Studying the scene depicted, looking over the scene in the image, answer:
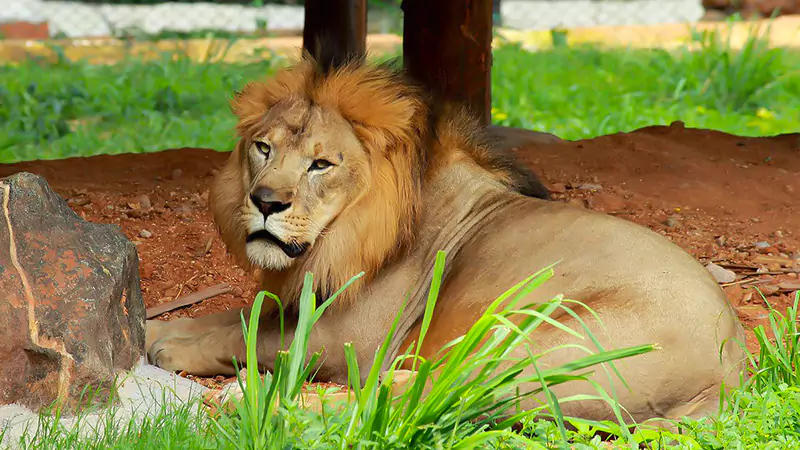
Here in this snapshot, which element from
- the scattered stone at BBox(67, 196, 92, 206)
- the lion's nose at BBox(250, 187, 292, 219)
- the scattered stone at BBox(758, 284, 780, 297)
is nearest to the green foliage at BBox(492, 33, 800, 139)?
the scattered stone at BBox(758, 284, 780, 297)

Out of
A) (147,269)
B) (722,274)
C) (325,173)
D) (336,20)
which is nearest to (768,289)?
(722,274)

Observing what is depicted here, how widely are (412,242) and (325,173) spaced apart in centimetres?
41

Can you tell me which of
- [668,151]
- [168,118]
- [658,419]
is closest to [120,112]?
[168,118]

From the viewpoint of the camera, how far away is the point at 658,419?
9.46 feet

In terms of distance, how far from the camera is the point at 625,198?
16.7 ft

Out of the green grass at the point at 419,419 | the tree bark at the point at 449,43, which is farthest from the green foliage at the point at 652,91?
the green grass at the point at 419,419

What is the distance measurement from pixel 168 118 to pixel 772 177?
520cm

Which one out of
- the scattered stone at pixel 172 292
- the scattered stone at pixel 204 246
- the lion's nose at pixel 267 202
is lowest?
the scattered stone at pixel 172 292

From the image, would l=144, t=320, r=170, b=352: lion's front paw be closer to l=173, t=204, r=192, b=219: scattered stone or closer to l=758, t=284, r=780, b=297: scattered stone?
l=173, t=204, r=192, b=219: scattered stone

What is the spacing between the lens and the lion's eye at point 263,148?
339 cm

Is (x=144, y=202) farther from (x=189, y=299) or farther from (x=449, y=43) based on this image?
(x=449, y=43)

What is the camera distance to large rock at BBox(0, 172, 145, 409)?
2906 mm

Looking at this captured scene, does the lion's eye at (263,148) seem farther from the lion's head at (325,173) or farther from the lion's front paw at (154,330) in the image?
the lion's front paw at (154,330)

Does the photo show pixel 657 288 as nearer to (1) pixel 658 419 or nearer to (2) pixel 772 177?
(1) pixel 658 419
